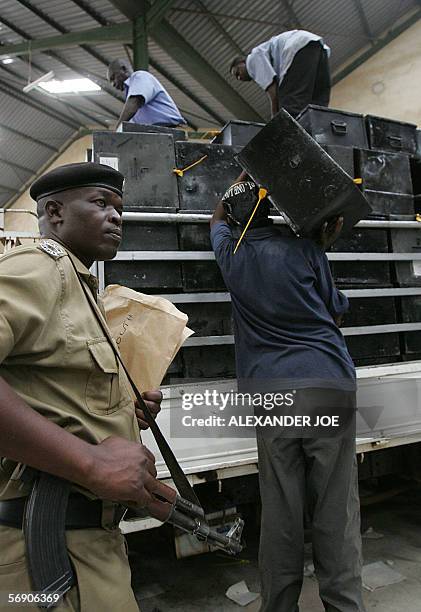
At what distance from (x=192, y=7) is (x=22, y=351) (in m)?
7.13

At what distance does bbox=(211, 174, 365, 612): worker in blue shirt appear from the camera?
1.75 metres

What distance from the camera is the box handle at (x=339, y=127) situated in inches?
112

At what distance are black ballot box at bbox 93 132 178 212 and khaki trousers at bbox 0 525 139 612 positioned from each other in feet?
5.50

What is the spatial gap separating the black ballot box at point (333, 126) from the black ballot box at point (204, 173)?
563 millimetres

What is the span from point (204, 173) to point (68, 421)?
1872mm

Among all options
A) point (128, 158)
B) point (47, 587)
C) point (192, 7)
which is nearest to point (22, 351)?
point (47, 587)

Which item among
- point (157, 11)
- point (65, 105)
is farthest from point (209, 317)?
point (65, 105)

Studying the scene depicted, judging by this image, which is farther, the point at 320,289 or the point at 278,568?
the point at 320,289

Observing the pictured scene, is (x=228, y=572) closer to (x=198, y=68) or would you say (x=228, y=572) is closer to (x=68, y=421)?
(x=68, y=421)

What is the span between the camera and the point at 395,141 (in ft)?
10.1

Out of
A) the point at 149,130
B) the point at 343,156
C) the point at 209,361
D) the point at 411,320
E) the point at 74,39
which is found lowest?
the point at 209,361

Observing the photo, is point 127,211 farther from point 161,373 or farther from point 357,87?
point 357,87

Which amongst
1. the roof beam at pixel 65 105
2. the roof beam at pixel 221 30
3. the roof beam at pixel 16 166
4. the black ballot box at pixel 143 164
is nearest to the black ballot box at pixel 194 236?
the black ballot box at pixel 143 164

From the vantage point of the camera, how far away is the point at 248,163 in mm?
2088
